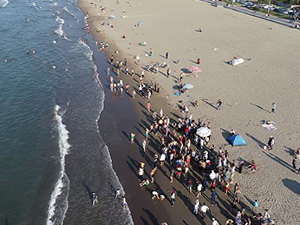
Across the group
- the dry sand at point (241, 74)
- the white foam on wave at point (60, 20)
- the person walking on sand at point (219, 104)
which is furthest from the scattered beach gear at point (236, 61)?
the white foam on wave at point (60, 20)

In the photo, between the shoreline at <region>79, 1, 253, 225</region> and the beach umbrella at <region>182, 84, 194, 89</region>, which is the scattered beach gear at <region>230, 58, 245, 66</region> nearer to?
the beach umbrella at <region>182, 84, 194, 89</region>

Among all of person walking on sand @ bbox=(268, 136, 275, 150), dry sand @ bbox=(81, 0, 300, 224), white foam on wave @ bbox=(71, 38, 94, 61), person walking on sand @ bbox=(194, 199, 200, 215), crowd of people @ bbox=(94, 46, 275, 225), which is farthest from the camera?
white foam on wave @ bbox=(71, 38, 94, 61)

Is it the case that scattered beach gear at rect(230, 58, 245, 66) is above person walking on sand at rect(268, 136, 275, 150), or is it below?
below

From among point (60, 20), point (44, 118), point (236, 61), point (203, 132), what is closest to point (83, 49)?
point (44, 118)

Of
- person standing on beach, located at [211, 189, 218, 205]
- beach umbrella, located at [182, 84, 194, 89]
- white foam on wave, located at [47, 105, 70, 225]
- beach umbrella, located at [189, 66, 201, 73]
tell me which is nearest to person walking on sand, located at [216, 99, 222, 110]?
beach umbrella, located at [182, 84, 194, 89]

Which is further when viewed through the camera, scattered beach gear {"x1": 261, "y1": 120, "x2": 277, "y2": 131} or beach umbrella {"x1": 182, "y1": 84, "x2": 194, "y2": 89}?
beach umbrella {"x1": 182, "y1": 84, "x2": 194, "y2": 89}

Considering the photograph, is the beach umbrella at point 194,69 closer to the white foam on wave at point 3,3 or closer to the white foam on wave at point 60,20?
the white foam on wave at point 60,20

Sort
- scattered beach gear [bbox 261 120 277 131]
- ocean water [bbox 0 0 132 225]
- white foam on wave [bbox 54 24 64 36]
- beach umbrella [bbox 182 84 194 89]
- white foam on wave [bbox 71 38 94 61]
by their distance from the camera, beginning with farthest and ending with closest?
white foam on wave [bbox 54 24 64 36]
white foam on wave [bbox 71 38 94 61]
beach umbrella [bbox 182 84 194 89]
scattered beach gear [bbox 261 120 277 131]
ocean water [bbox 0 0 132 225]
